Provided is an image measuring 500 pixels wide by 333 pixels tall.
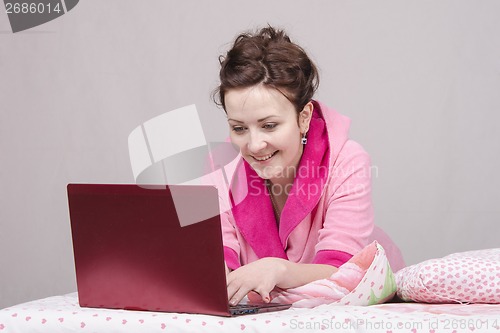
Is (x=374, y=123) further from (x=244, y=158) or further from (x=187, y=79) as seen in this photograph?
(x=244, y=158)

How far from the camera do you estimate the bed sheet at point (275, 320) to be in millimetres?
1397

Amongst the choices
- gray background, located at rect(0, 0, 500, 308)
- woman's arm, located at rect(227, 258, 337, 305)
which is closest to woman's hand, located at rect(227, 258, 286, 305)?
woman's arm, located at rect(227, 258, 337, 305)

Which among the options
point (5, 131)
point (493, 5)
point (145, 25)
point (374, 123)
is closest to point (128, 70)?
point (145, 25)

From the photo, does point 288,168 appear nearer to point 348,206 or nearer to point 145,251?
point 348,206

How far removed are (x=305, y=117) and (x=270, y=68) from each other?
159mm

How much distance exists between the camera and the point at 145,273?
1.53 meters

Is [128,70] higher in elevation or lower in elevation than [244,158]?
higher

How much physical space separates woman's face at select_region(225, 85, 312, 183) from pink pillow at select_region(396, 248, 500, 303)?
1.39 ft

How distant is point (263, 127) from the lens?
188 cm

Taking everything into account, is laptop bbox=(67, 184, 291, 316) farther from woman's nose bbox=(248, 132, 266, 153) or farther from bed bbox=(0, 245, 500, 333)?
woman's nose bbox=(248, 132, 266, 153)

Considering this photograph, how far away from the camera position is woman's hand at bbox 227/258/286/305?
1628 millimetres

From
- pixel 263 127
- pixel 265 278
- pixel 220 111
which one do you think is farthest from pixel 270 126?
pixel 220 111

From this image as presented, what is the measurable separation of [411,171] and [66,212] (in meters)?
1.45

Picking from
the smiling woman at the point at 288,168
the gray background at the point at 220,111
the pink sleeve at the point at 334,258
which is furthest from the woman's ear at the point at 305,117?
the gray background at the point at 220,111
